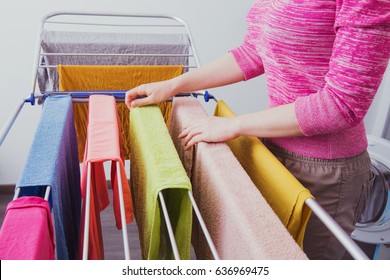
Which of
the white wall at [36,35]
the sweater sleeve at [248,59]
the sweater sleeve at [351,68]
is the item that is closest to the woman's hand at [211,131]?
the sweater sleeve at [351,68]

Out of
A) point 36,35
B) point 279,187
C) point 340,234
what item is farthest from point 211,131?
point 36,35

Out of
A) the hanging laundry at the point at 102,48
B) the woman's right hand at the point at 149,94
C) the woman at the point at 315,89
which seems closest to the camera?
the woman at the point at 315,89

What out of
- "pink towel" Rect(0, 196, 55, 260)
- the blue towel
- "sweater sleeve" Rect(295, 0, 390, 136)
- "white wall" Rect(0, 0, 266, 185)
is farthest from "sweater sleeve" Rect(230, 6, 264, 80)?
"white wall" Rect(0, 0, 266, 185)

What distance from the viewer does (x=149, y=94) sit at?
76 cm

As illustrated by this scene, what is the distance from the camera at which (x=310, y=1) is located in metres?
0.56

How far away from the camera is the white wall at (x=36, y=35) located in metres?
1.76

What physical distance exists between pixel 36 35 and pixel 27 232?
1622mm

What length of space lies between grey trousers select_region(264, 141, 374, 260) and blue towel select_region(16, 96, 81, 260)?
40cm

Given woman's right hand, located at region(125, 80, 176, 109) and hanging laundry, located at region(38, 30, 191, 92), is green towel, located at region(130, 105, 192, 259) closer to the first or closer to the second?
woman's right hand, located at region(125, 80, 176, 109)

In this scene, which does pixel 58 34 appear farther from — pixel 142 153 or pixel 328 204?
pixel 328 204

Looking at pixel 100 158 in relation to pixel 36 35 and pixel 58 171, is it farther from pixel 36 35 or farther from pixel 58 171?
pixel 36 35

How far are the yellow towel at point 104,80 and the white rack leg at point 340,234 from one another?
1.93 feet

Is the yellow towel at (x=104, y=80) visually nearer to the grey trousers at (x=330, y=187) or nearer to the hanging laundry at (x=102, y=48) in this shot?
the hanging laundry at (x=102, y=48)
